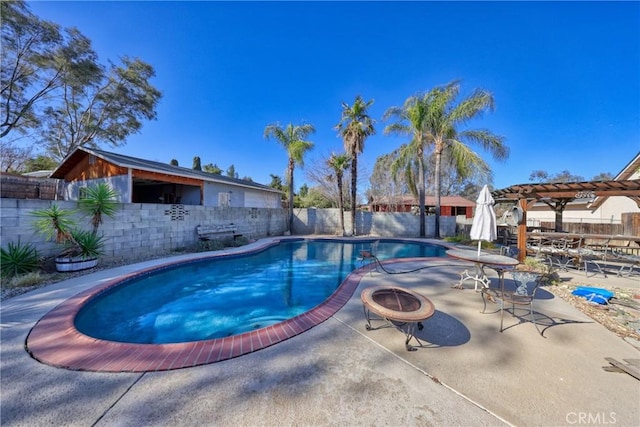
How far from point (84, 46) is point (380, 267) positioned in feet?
78.2

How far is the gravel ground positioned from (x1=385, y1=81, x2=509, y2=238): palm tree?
967 centimetres

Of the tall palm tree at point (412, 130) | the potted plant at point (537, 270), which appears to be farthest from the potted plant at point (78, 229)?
the tall palm tree at point (412, 130)

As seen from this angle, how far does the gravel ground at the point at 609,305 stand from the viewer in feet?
11.7

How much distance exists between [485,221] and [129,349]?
6670 millimetres

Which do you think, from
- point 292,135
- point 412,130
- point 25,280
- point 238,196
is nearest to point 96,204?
point 25,280

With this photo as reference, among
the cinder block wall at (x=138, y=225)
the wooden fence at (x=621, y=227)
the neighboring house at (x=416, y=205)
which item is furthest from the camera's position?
the neighboring house at (x=416, y=205)

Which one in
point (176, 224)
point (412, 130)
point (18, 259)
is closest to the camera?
point (18, 259)

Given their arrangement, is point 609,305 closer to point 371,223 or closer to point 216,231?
point 216,231

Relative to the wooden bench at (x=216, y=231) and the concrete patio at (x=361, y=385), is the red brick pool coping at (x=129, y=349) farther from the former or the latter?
the wooden bench at (x=216, y=231)

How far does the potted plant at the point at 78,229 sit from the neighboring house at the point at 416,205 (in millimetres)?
20476

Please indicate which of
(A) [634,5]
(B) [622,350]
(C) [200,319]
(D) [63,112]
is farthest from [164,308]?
(D) [63,112]

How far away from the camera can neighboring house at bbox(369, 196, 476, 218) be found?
23.0 m

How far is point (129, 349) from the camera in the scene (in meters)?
2.80

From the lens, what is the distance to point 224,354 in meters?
Answer: 2.71
